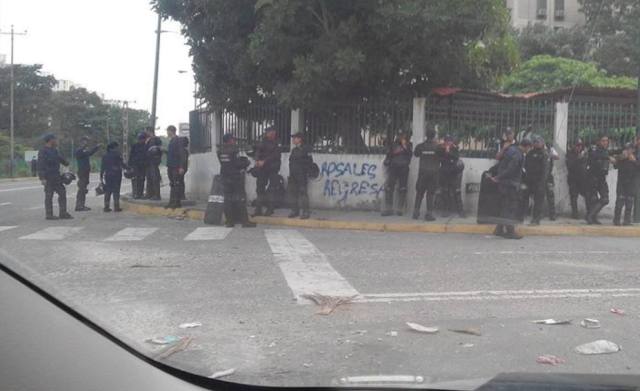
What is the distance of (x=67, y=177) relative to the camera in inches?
500

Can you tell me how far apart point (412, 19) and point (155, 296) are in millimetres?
7487

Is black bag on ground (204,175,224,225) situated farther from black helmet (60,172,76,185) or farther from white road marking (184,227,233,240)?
black helmet (60,172,76,185)

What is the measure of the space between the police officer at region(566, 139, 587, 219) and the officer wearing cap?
2.51 metres

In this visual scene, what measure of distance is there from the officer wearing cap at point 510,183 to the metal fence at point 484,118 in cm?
271

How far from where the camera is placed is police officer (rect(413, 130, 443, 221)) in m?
12.6

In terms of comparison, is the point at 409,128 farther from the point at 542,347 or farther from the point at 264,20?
the point at 542,347

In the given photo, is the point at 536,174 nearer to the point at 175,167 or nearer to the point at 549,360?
the point at 175,167

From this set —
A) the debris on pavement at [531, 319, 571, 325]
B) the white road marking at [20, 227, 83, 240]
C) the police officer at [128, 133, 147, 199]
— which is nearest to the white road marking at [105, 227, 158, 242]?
the white road marking at [20, 227, 83, 240]

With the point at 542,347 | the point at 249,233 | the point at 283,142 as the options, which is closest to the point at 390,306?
the point at 542,347

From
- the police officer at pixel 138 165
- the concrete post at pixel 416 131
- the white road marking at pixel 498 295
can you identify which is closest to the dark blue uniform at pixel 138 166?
the police officer at pixel 138 165

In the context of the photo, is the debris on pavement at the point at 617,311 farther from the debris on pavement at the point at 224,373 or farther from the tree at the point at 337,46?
the tree at the point at 337,46

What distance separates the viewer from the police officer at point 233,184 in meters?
11.8

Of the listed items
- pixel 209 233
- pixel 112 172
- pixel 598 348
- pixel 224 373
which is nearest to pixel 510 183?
pixel 209 233

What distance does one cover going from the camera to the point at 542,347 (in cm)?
459
